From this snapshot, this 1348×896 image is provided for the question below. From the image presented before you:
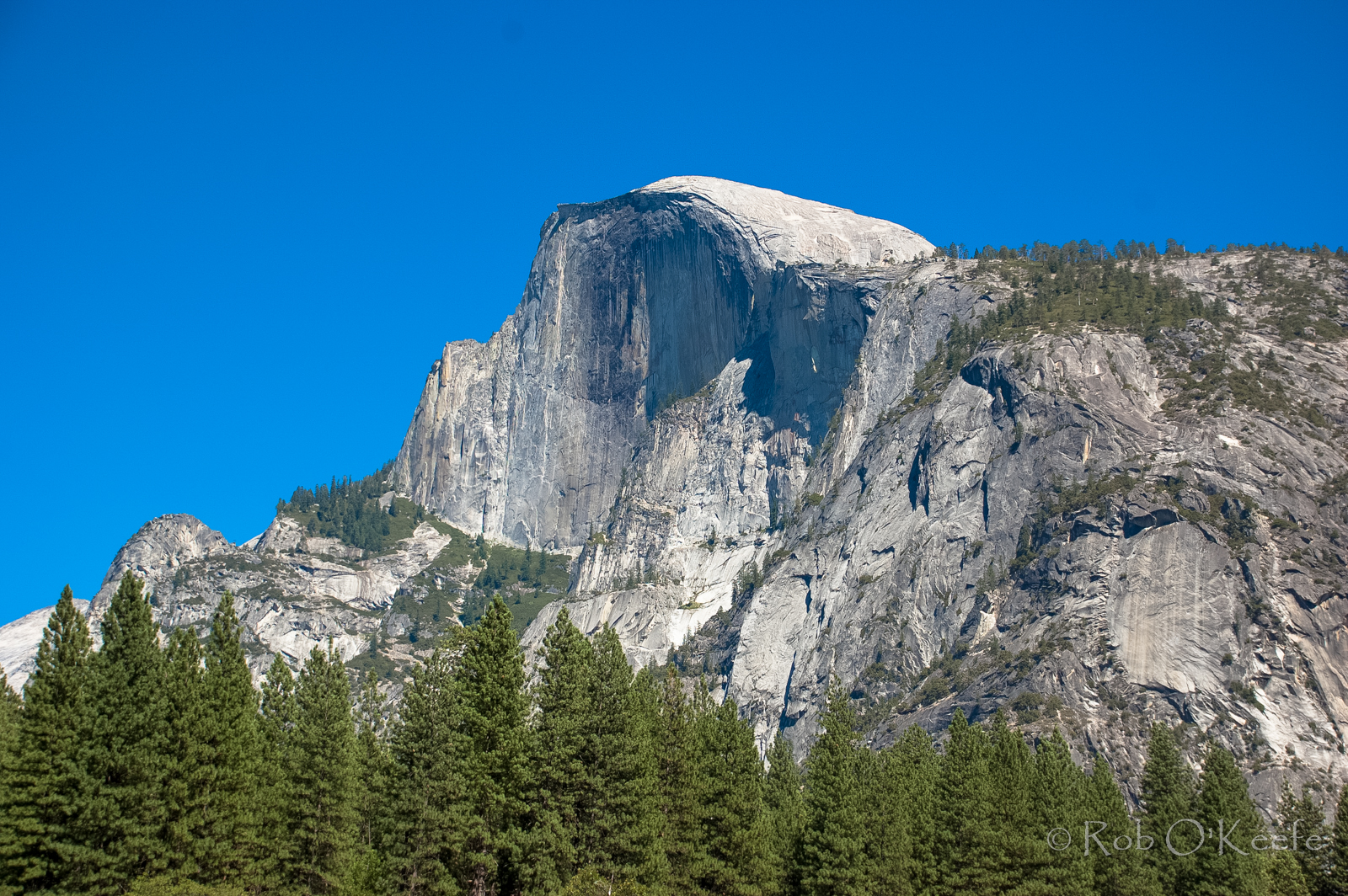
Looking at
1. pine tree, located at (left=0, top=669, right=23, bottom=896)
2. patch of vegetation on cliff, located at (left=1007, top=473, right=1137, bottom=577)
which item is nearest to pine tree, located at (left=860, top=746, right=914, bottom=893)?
pine tree, located at (left=0, top=669, right=23, bottom=896)

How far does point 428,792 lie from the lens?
240 ft

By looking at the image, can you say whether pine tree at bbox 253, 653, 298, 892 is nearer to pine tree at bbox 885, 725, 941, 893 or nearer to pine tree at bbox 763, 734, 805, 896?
pine tree at bbox 763, 734, 805, 896

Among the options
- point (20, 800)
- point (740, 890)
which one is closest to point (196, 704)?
point (20, 800)

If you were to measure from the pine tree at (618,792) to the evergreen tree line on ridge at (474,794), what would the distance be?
13 centimetres

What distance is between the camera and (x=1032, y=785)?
93688 millimetres

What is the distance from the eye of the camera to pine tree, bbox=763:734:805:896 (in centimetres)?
8131

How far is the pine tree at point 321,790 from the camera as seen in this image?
2906 inches

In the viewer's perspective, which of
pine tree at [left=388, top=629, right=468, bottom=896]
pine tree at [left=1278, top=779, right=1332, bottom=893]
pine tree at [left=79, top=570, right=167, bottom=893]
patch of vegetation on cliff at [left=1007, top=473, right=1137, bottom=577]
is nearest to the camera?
pine tree at [left=79, top=570, right=167, bottom=893]

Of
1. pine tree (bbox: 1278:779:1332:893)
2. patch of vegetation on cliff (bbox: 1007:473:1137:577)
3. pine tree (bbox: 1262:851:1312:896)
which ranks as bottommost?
pine tree (bbox: 1262:851:1312:896)

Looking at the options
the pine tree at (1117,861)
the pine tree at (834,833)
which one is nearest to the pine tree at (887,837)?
the pine tree at (834,833)

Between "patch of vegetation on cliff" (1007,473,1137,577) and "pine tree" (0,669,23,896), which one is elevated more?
"patch of vegetation on cliff" (1007,473,1137,577)

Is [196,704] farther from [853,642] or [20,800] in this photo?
[853,642]

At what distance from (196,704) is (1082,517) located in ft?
466

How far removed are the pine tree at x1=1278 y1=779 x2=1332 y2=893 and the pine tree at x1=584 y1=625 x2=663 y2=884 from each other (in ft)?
175
